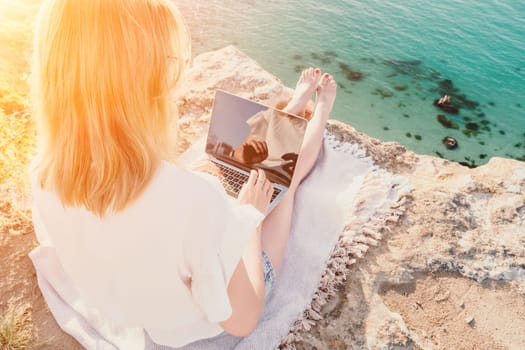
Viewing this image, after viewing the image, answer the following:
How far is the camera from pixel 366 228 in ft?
11.1

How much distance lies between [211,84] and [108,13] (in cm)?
408

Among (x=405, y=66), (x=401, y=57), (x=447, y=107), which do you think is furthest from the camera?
(x=401, y=57)

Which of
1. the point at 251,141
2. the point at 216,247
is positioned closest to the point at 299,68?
the point at 251,141

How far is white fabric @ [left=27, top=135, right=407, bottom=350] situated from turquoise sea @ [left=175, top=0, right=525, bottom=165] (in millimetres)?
4246

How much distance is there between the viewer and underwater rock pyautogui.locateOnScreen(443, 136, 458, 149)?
26.0ft

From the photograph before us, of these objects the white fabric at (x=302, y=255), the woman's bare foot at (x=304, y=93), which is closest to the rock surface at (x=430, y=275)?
the white fabric at (x=302, y=255)

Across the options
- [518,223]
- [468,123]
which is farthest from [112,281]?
[468,123]

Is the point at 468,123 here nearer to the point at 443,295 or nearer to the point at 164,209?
the point at 443,295

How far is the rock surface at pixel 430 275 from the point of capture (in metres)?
2.72

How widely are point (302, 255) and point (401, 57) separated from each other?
8953 mm

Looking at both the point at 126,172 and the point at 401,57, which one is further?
the point at 401,57

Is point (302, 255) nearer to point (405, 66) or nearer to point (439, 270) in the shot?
point (439, 270)

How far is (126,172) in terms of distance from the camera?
4.35ft

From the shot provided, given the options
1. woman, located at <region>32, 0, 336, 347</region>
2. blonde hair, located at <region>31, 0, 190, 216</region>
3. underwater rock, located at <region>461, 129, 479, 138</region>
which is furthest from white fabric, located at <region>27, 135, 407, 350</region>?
underwater rock, located at <region>461, 129, 479, 138</region>
